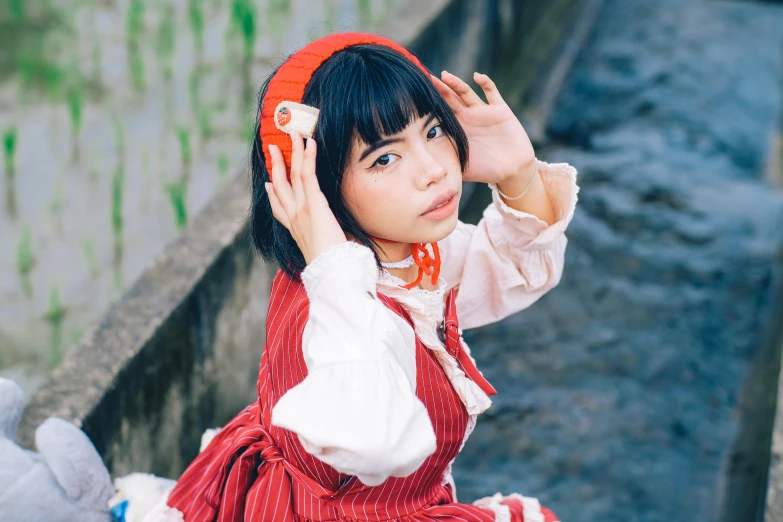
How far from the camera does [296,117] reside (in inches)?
56.3

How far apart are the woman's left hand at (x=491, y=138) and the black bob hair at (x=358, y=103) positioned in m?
0.19

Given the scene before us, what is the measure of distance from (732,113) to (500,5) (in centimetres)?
138

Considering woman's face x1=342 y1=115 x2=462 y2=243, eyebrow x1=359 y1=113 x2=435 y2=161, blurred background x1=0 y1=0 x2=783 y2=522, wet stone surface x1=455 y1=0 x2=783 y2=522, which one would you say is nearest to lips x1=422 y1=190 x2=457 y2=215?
woman's face x1=342 y1=115 x2=462 y2=243

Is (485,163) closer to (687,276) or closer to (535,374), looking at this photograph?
(535,374)

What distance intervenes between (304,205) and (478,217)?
2502 millimetres

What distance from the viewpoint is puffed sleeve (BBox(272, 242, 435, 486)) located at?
48.3 inches

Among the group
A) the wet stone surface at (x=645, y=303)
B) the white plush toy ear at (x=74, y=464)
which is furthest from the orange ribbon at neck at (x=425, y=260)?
the wet stone surface at (x=645, y=303)

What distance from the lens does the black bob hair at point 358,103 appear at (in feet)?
4.68

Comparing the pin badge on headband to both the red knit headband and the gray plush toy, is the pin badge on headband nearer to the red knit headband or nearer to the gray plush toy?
the red knit headband

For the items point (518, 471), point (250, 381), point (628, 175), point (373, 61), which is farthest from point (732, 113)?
point (373, 61)

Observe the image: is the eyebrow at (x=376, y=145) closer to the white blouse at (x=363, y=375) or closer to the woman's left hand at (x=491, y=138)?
the white blouse at (x=363, y=375)

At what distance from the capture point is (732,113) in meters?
4.86

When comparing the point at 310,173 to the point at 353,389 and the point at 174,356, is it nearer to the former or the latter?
the point at 353,389

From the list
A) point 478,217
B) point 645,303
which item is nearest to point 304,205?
point 645,303
